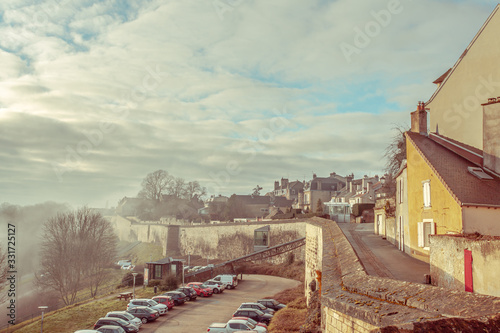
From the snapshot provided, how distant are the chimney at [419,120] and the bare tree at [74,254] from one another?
126 feet

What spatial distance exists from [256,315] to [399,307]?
19.5m

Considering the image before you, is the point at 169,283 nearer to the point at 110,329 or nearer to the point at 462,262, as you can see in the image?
the point at 110,329

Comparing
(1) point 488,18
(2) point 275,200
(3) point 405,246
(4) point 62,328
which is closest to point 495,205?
(3) point 405,246

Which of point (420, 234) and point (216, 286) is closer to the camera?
point (420, 234)

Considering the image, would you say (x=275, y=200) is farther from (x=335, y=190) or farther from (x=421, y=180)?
(x=421, y=180)

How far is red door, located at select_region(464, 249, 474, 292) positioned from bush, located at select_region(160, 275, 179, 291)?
32.4 m

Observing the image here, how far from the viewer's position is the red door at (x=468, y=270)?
8141 millimetres

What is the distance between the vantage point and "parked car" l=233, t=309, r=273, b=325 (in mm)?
23933

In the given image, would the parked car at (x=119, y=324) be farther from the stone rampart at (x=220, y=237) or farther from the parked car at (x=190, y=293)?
the stone rampart at (x=220, y=237)

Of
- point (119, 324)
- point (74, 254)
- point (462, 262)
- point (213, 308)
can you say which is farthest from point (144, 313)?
point (74, 254)

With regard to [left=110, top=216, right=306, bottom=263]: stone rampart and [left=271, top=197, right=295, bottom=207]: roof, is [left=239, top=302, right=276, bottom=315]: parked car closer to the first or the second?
[left=110, top=216, right=306, bottom=263]: stone rampart

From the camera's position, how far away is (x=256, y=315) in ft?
79.4

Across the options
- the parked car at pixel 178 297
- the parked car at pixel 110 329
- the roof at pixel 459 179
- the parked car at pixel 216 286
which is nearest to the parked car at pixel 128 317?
the parked car at pixel 110 329

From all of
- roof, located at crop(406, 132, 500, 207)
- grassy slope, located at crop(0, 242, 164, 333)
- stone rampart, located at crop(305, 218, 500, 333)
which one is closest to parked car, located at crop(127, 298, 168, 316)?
grassy slope, located at crop(0, 242, 164, 333)
